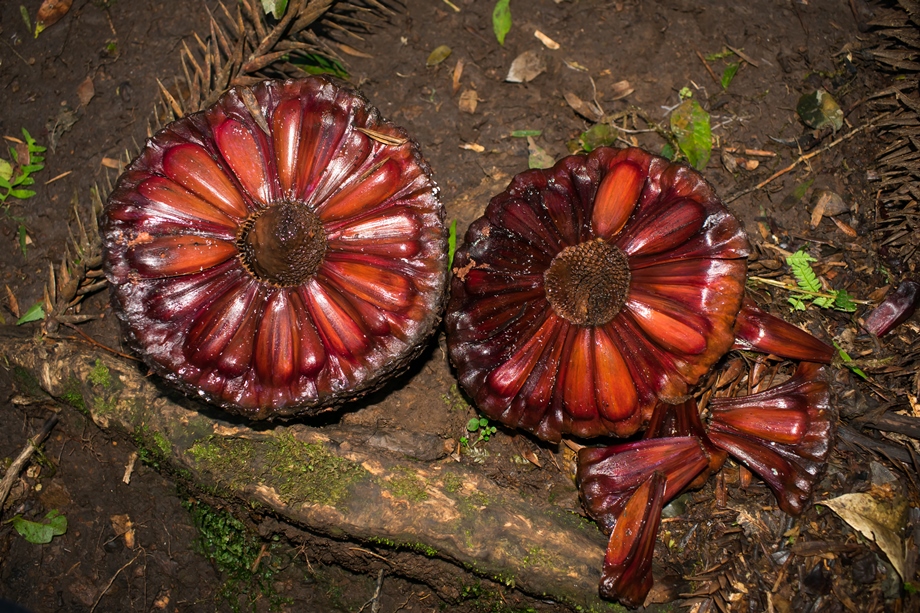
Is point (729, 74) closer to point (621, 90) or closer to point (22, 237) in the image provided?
point (621, 90)

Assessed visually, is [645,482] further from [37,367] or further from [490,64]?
[37,367]

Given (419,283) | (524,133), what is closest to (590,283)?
(419,283)

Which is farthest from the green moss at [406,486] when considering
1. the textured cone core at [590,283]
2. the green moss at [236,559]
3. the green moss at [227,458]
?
the textured cone core at [590,283]

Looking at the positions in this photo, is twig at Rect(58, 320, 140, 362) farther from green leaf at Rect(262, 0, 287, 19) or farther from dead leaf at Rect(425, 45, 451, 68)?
dead leaf at Rect(425, 45, 451, 68)

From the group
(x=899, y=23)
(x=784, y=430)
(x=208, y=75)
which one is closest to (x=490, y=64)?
(x=208, y=75)

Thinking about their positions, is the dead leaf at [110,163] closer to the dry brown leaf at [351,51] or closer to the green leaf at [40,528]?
the dry brown leaf at [351,51]

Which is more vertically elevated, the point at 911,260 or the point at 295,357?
the point at 295,357
